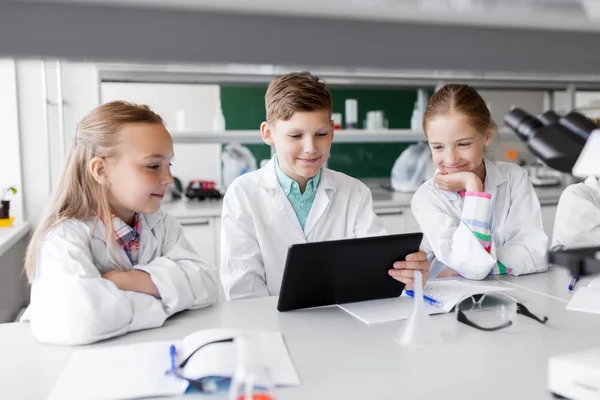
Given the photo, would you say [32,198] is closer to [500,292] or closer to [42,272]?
[42,272]

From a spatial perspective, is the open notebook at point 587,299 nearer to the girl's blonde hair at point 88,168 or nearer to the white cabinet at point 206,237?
the girl's blonde hair at point 88,168

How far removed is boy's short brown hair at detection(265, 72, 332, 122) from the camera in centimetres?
156

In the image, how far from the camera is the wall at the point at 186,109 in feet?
11.2

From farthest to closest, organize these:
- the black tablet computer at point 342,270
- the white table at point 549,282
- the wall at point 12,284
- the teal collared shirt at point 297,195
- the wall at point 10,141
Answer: the wall at point 10,141 → the wall at point 12,284 → the teal collared shirt at point 297,195 → the white table at point 549,282 → the black tablet computer at point 342,270

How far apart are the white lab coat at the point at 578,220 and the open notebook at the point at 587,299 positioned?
1.46 ft

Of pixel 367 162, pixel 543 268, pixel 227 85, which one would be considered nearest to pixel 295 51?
pixel 543 268

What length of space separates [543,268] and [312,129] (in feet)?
2.77

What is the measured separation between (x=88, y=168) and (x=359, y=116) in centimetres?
263

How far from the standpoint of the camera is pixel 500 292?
1.37 metres

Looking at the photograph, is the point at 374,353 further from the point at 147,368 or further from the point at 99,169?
the point at 99,169

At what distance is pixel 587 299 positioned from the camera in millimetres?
1291

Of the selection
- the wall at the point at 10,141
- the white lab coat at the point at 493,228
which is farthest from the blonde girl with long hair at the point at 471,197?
the wall at the point at 10,141

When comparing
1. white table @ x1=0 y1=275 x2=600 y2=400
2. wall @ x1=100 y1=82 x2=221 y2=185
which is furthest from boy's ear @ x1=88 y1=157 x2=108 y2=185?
wall @ x1=100 y1=82 x2=221 y2=185

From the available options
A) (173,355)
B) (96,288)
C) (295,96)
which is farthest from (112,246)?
(295,96)
